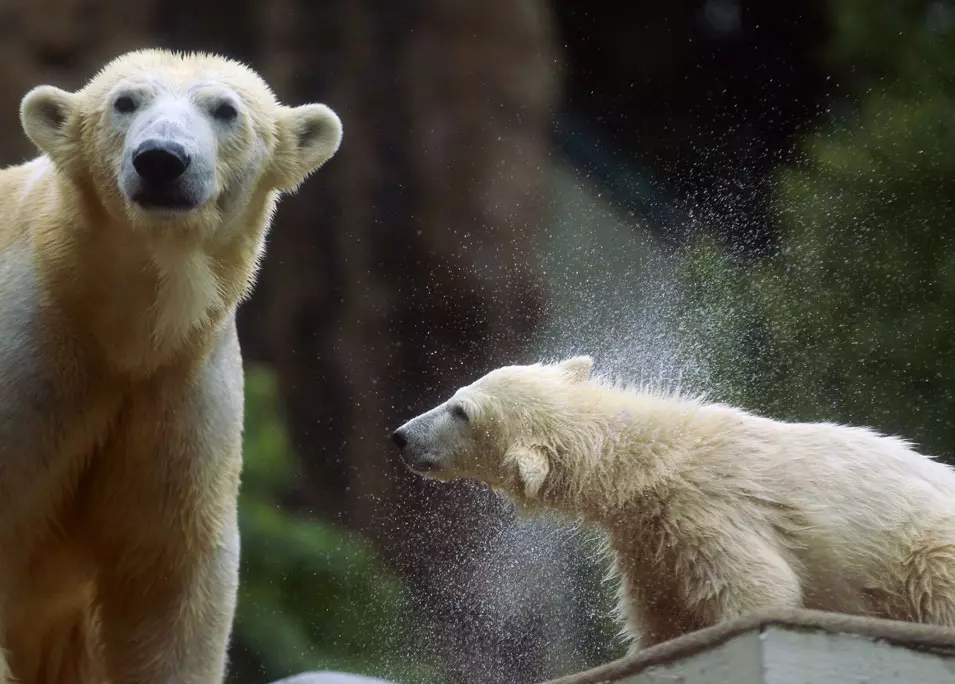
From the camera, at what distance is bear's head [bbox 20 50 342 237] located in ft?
6.48

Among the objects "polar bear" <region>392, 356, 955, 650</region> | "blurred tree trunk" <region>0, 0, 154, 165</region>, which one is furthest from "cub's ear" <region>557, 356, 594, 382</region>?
"blurred tree trunk" <region>0, 0, 154, 165</region>

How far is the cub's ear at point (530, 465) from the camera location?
90.0 inches

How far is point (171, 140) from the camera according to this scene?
195cm

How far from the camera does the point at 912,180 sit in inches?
159

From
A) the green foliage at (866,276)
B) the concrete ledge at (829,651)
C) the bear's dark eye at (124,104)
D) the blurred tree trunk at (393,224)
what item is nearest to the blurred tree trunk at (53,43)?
the blurred tree trunk at (393,224)

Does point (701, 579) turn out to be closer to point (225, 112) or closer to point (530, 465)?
point (530, 465)

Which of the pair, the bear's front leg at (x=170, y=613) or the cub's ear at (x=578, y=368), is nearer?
the bear's front leg at (x=170, y=613)

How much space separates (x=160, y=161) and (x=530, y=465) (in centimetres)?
87

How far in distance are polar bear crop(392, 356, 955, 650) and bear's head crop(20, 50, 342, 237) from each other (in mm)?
610

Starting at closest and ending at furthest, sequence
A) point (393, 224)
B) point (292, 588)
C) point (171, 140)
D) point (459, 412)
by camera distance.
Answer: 1. point (171, 140)
2. point (459, 412)
3. point (292, 588)
4. point (393, 224)

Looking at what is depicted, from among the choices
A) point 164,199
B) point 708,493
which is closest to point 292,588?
point 708,493

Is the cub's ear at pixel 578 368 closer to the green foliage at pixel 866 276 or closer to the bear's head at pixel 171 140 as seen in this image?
the bear's head at pixel 171 140

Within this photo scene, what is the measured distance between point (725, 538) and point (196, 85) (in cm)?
119

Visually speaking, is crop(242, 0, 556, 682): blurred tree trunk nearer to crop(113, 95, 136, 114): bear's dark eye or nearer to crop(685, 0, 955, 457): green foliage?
crop(685, 0, 955, 457): green foliage
